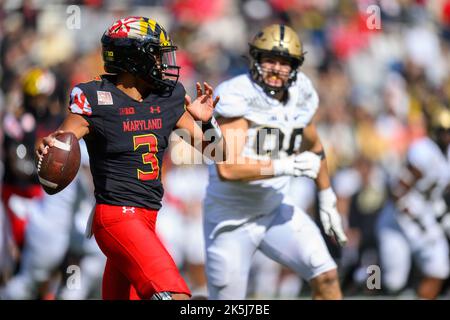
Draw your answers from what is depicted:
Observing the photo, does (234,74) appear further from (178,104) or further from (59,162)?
(59,162)

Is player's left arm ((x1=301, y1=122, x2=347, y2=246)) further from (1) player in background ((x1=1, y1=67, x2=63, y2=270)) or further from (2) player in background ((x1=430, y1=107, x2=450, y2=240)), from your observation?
(1) player in background ((x1=1, y1=67, x2=63, y2=270))

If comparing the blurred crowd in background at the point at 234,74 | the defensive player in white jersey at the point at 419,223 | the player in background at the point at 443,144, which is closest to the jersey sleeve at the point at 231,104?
the blurred crowd in background at the point at 234,74

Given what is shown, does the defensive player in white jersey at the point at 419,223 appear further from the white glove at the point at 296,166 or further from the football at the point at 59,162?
the football at the point at 59,162

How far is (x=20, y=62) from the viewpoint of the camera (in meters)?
7.55

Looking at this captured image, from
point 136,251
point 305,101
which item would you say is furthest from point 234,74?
point 136,251

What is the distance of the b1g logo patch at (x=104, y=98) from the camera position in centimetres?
446

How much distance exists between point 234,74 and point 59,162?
142 inches

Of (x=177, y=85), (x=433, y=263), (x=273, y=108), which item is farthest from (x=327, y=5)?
(x=177, y=85)

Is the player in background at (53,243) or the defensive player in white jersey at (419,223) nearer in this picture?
the player in background at (53,243)

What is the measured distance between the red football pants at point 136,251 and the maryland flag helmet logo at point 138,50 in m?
0.62

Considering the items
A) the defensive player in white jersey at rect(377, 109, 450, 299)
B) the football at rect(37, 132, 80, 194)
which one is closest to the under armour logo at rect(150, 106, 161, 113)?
the football at rect(37, 132, 80, 194)

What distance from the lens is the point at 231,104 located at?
545cm
